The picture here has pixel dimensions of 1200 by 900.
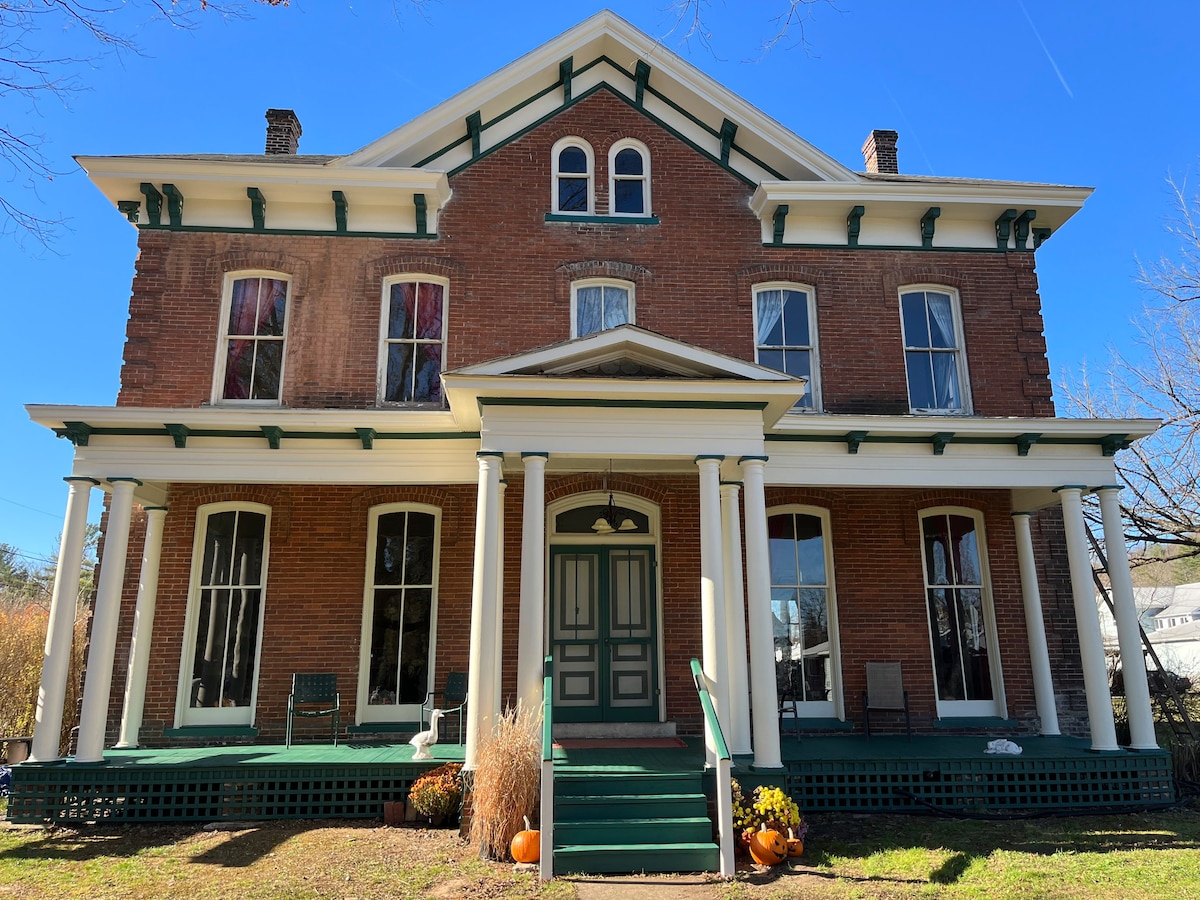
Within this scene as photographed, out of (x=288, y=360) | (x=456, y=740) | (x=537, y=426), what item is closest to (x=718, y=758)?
(x=537, y=426)

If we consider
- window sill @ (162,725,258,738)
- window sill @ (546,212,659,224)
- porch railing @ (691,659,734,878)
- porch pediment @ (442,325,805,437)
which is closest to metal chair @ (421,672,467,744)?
window sill @ (162,725,258,738)

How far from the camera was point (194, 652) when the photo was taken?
10.6 meters

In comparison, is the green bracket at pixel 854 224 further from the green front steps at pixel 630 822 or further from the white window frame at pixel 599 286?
the green front steps at pixel 630 822

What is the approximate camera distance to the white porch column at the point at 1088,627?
945cm

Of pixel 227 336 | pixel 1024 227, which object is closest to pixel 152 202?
pixel 227 336

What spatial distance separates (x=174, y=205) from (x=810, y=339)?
8.90 meters

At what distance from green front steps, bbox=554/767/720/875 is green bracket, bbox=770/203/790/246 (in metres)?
7.47

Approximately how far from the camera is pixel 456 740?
408 inches

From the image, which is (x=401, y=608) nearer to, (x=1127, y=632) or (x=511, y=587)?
(x=511, y=587)

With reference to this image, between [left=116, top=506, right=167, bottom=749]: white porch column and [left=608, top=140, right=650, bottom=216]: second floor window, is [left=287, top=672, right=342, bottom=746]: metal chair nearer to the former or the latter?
[left=116, top=506, right=167, bottom=749]: white porch column

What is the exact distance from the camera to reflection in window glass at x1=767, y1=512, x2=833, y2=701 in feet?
36.2

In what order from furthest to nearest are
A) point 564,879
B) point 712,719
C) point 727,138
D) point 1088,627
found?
point 727,138 < point 1088,627 < point 712,719 < point 564,879

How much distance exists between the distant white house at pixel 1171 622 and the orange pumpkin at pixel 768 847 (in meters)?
26.1

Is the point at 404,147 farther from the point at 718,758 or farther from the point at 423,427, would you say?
the point at 718,758
